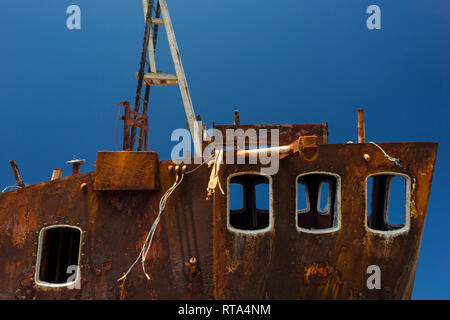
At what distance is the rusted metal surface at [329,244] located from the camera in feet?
13.7

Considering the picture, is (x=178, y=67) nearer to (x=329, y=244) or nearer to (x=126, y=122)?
(x=126, y=122)

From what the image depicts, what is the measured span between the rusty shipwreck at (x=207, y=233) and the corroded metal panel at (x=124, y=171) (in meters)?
0.02

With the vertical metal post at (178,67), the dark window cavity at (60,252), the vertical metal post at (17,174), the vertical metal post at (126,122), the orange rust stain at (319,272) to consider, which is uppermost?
the vertical metal post at (178,67)

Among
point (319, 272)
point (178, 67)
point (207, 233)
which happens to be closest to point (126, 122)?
point (207, 233)

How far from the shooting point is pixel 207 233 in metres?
4.48

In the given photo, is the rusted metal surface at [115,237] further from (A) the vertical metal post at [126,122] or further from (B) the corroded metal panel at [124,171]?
(A) the vertical metal post at [126,122]

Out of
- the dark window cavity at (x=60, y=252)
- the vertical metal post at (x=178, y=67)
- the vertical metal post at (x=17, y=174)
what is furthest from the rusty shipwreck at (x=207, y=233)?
the vertical metal post at (x=178, y=67)

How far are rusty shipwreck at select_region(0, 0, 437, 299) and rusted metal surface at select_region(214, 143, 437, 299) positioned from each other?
2 centimetres

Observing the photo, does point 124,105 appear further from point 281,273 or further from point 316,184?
point 316,184

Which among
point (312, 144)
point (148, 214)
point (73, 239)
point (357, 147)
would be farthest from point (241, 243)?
point (73, 239)

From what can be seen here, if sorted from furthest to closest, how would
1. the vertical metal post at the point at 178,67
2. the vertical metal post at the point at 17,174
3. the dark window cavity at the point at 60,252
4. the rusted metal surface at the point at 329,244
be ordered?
the vertical metal post at the point at 178,67
the vertical metal post at the point at 17,174
the dark window cavity at the point at 60,252
the rusted metal surface at the point at 329,244

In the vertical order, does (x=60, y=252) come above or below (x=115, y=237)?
below

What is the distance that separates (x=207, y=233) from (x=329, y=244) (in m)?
2.02
